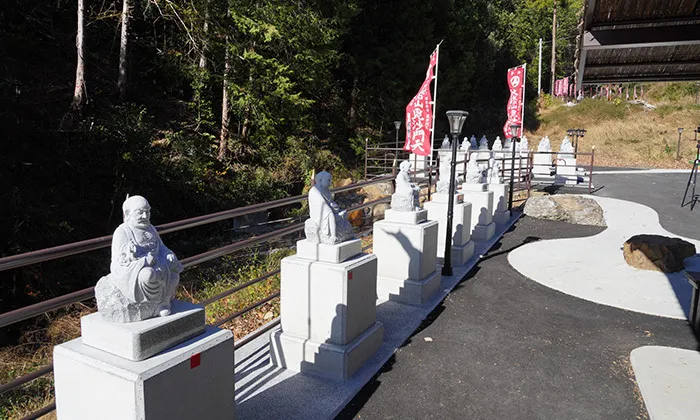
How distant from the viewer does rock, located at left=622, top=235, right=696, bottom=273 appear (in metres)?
7.41

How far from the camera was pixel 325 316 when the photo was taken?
12.7 ft

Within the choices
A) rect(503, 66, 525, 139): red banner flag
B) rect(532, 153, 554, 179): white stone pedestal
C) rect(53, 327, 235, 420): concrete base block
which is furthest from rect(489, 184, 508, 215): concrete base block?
rect(532, 153, 554, 179): white stone pedestal

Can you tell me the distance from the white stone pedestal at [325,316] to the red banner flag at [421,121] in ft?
34.8

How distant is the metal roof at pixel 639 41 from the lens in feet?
14.1

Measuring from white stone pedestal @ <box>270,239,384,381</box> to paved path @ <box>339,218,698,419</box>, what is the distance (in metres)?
0.37

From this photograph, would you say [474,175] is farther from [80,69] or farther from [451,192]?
[80,69]

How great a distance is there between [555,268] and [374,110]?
55.2ft

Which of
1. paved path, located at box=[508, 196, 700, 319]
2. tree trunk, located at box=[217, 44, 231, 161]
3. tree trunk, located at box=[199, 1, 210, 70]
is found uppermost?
tree trunk, located at box=[199, 1, 210, 70]

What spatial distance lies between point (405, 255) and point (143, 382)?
395 cm

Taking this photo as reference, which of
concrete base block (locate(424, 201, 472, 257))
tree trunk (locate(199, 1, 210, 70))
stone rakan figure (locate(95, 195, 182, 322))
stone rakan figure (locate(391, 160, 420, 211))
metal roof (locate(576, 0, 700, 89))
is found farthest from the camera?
tree trunk (locate(199, 1, 210, 70))

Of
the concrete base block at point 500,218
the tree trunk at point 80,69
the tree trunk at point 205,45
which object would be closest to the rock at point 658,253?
the concrete base block at point 500,218

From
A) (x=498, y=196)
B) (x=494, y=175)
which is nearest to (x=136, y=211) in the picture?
(x=498, y=196)

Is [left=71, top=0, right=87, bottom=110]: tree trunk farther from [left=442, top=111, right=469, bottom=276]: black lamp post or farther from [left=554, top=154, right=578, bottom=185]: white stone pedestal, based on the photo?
[left=554, top=154, right=578, bottom=185]: white stone pedestal

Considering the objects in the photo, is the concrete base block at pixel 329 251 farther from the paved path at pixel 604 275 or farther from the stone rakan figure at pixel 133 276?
the paved path at pixel 604 275
